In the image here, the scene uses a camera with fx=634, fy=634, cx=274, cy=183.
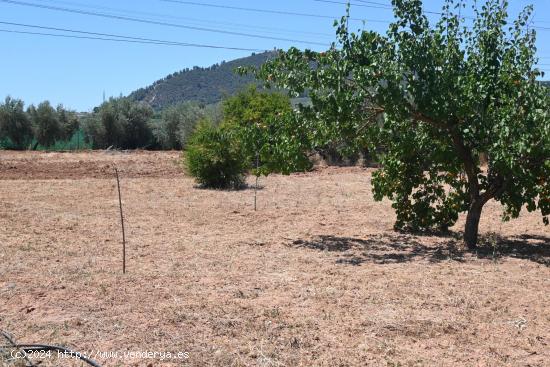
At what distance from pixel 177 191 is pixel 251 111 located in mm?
8913

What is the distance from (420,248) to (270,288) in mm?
3464

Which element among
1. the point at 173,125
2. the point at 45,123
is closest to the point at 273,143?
the point at 173,125

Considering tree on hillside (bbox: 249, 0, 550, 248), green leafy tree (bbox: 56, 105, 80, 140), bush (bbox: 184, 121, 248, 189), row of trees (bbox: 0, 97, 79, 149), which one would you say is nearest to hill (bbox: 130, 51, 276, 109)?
green leafy tree (bbox: 56, 105, 80, 140)

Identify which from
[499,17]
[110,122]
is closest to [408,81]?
[499,17]

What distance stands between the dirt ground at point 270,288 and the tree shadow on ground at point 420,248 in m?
0.04

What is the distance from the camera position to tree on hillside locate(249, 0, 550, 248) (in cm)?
801

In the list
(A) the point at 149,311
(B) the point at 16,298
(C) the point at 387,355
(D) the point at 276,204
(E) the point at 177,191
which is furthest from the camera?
(E) the point at 177,191

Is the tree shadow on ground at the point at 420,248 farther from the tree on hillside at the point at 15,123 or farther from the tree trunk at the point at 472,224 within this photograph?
the tree on hillside at the point at 15,123

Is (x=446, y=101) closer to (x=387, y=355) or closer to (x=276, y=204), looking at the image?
(x=387, y=355)

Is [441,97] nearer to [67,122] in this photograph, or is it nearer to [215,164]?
[215,164]

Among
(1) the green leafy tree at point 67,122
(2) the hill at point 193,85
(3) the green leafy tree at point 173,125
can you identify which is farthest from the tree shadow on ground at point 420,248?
(2) the hill at point 193,85

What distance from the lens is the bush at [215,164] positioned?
700 inches

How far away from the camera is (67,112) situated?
44781 mm

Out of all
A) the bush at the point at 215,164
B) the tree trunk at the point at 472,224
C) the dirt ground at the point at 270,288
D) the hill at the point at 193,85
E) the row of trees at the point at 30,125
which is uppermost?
the hill at the point at 193,85
